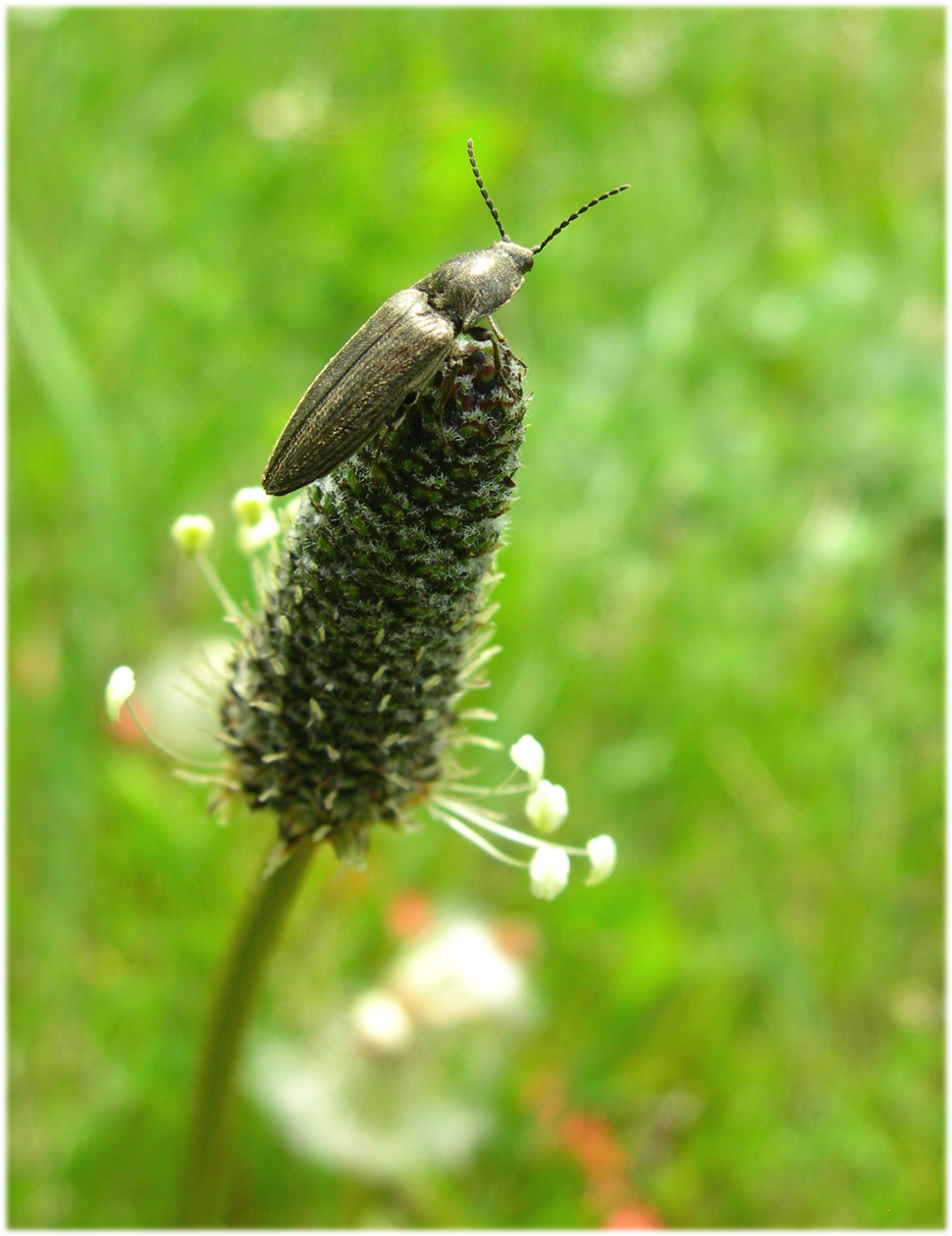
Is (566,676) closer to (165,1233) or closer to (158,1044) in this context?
(158,1044)

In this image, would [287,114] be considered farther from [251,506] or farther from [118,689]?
[118,689]

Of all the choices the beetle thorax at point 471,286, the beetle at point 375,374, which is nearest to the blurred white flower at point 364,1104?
the beetle at point 375,374

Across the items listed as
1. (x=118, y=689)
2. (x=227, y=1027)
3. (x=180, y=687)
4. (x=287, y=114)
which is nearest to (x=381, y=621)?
(x=118, y=689)

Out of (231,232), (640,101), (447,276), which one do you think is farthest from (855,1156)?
(640,101)

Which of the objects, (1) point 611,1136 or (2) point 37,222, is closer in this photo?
(1) point 611,1136

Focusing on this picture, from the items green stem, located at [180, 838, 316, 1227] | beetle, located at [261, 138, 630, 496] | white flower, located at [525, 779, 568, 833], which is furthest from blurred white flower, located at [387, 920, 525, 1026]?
beetle, located at [261, 138, 630, 496]

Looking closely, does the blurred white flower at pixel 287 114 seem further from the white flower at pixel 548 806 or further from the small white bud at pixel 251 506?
the white flower at pixel 548 806

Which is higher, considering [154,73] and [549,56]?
[549,56]
